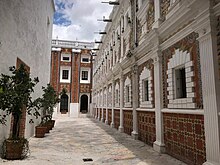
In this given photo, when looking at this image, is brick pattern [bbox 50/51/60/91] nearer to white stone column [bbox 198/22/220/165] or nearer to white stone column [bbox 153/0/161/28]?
white stone column [bbox 153/0/161/28]

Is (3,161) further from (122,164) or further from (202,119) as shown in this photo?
(202,119)

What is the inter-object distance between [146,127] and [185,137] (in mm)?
2887

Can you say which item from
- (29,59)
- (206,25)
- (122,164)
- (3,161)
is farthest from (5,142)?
(206,25)

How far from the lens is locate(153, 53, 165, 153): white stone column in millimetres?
6646

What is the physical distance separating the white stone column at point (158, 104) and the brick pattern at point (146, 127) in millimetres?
514

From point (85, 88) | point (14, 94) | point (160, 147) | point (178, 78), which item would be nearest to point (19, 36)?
point (14, 94)

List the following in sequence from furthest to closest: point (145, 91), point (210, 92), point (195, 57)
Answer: point (145, 91)
point (195, 57)
point (210, 92)

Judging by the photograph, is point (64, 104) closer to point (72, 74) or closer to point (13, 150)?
point (72, 74)

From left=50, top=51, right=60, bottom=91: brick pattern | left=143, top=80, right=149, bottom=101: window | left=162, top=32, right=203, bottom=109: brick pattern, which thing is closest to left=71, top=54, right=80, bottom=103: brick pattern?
left=50, top=51, right=60, bottom=91: brick pattern

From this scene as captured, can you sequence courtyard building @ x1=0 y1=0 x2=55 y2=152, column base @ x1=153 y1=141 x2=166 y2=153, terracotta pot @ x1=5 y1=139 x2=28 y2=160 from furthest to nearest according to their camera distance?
column base @ x1=153 y1=141 x2=166 y2=153 → courtyard building @ x1=0 y1=0 x2=55 y2=152 → terracotta pot @ x1=5 y1=139 x2=28 y2=160

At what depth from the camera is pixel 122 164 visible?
5148mm

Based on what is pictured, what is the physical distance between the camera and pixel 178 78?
6184 mm

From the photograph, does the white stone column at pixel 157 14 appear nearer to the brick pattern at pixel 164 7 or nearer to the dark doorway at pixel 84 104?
the brick pattern at pixel 164 7

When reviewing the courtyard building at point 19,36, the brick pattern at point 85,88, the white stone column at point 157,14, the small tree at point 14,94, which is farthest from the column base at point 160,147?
the brick pattern at point 85,88
